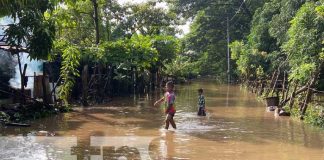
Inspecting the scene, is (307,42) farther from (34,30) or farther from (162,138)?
(34,30)

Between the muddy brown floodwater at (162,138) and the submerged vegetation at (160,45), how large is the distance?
1.95m

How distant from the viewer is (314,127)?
46.2ft

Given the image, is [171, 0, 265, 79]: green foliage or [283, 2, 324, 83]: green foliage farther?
[171, 0, 265, 79]: green foliage

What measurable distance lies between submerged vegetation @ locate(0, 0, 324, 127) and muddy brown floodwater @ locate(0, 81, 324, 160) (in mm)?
1952

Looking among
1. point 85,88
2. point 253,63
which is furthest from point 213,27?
point 85,88

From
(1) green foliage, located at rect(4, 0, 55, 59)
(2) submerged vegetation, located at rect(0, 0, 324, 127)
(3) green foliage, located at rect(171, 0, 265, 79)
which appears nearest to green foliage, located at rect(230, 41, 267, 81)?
(2) submerged vegetation, located at rect(0, 0, 324, 127)

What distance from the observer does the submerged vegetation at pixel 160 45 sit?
15055mm

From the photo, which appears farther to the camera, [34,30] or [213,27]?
[213,27]

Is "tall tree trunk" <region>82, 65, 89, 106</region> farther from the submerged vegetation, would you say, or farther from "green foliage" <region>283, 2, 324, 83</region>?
"green foliage" <region>283, 2, 324, 83</region>

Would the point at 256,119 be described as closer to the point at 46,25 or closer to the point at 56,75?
the point at 46,25

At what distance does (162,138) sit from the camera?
12.4 metres

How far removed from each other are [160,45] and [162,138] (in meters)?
20.1

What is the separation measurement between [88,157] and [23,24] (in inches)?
256

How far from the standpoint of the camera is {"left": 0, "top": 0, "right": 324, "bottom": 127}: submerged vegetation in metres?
15.1
